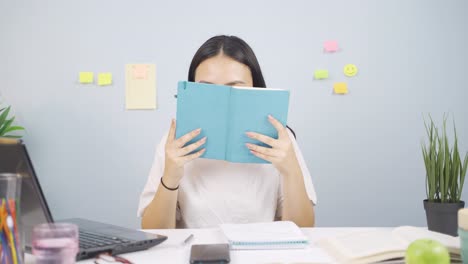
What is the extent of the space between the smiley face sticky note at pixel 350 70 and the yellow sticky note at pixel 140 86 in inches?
40.6

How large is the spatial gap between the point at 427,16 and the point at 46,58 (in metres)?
2.08

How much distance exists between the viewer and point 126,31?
2.38 m

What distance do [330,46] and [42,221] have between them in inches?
74.6

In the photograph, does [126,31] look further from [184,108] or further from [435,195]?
[435,195]

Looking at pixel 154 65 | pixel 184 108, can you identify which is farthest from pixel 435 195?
pixel 154 65

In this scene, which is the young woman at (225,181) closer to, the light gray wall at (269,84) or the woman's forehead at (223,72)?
the woman's forehead at (223,72)

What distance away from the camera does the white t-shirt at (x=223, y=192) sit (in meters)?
1.32

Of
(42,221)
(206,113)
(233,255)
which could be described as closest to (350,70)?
(206,113)

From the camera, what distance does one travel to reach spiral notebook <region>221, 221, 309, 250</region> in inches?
35.3

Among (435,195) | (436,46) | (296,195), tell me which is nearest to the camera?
(435,195)

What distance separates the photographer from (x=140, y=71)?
2379 mm

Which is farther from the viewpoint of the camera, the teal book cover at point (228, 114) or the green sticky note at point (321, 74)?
the green sticky note at point (321, 74)

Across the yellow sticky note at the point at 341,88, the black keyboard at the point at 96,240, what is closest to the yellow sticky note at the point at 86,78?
the yellow sticky note at the point at 341,88

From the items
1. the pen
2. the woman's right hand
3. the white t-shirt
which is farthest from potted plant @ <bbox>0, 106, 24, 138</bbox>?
the pen
